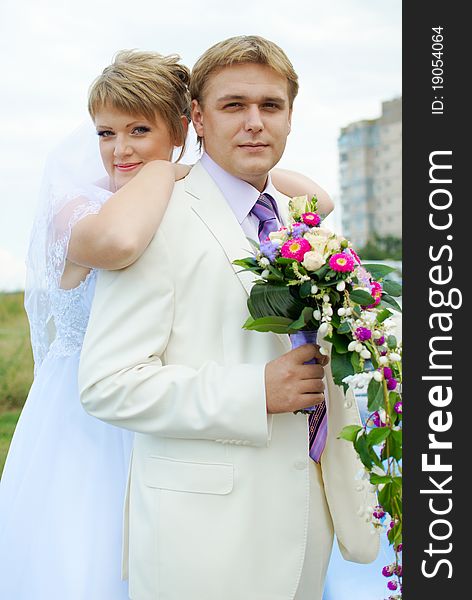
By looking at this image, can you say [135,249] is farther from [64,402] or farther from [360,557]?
[360,557]

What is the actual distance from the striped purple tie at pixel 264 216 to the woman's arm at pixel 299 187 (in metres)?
0.35

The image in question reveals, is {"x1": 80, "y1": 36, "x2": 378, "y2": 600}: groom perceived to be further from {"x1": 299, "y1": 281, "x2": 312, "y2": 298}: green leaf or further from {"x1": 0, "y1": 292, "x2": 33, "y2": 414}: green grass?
{"x1": 0, "y1": 292, "x2": 33, "y2": 414}: green grass

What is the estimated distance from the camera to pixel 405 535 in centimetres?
198

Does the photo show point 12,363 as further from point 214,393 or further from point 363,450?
point 363,450

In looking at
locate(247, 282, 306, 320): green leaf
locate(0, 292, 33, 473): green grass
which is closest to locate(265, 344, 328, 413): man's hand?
locate(247, 282, 306, 320): green leaf

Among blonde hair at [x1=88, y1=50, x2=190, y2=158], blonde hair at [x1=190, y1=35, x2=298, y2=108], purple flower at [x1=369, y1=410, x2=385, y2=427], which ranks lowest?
purple flower at [x1=369, y1=410, x2=385, y2=427]

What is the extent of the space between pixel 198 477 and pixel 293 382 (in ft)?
1.13

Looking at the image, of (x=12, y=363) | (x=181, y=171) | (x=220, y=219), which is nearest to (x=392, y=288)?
(x=220, y=219)

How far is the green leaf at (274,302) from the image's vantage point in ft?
6.54

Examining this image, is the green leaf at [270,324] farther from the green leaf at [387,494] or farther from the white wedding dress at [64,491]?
the white wedding dress at [64,491]

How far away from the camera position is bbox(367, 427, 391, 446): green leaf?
198 centimetres

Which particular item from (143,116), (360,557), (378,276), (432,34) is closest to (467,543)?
(360,557)

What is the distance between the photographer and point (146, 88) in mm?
2629

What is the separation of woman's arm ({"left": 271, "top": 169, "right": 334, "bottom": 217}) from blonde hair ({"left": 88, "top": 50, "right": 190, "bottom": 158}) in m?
0.35
